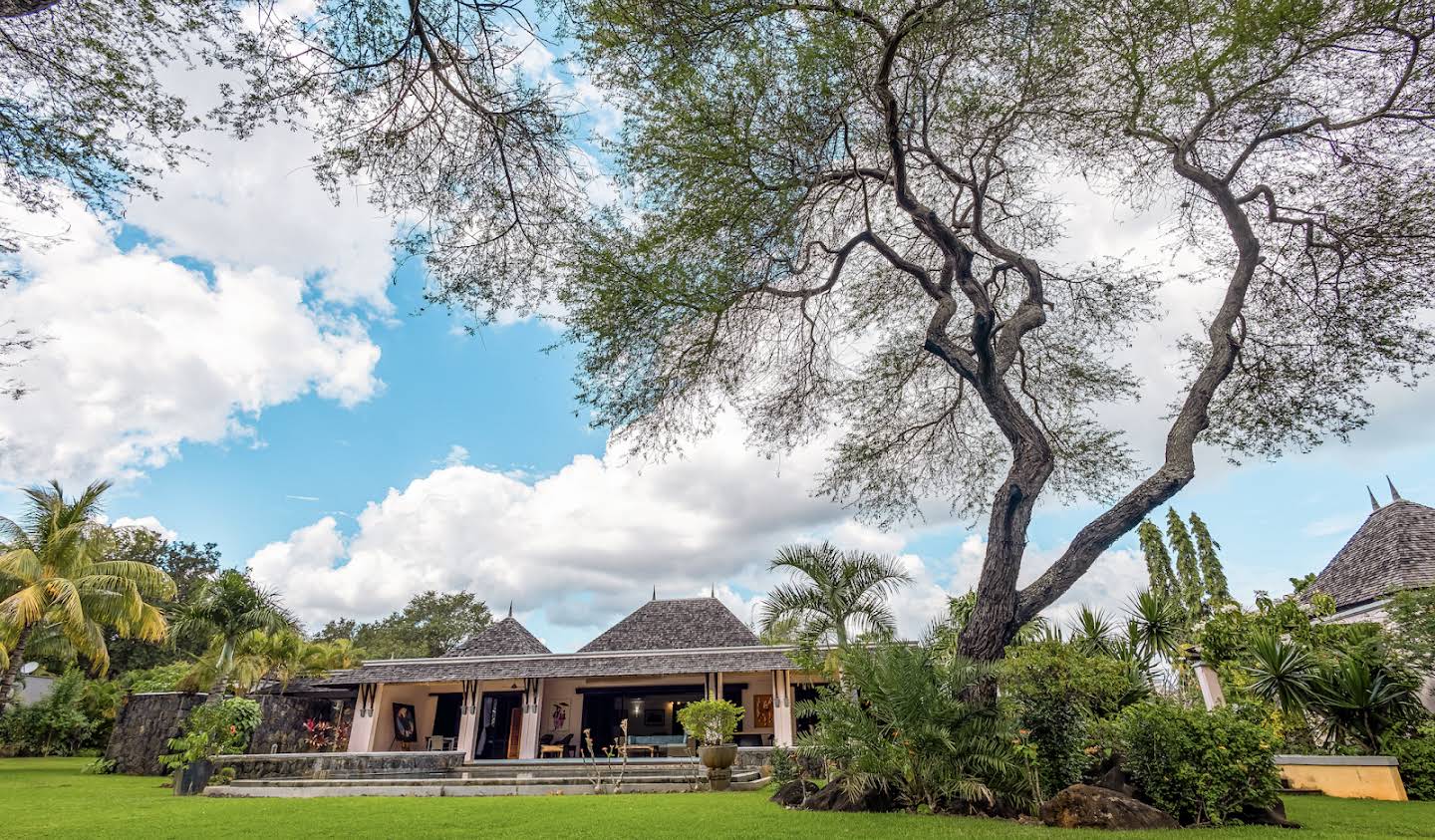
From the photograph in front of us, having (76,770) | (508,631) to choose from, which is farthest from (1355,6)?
(76,770)

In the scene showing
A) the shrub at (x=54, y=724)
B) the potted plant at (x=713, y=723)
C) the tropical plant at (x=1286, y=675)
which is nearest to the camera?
the tropical plant at (x=1286, y=675)

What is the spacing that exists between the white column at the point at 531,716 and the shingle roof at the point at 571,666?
1.95 ft

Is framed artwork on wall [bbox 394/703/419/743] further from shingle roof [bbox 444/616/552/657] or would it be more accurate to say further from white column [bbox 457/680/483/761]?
white column [bbox 457/680/483/761]

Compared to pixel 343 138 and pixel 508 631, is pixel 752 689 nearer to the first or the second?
pixel 508 631

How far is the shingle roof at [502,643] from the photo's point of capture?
790 inches

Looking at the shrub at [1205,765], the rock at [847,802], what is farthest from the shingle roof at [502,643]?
the shrub at [1205,765]

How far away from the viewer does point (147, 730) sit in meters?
15.5

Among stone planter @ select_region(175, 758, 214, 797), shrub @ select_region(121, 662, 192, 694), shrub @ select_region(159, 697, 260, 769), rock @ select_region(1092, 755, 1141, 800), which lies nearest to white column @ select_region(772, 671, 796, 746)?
rock @ select_region(1092, 755, 1141, 800)

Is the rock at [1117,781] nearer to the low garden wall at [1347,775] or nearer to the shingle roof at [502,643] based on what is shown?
the low garden wall at [1347,775]

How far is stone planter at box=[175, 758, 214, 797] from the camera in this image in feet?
34.7

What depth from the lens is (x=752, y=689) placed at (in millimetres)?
19062

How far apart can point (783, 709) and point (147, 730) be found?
48.2ft

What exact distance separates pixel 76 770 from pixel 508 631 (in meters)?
10.1

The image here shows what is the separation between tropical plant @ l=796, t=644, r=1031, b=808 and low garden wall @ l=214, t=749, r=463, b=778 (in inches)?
389
